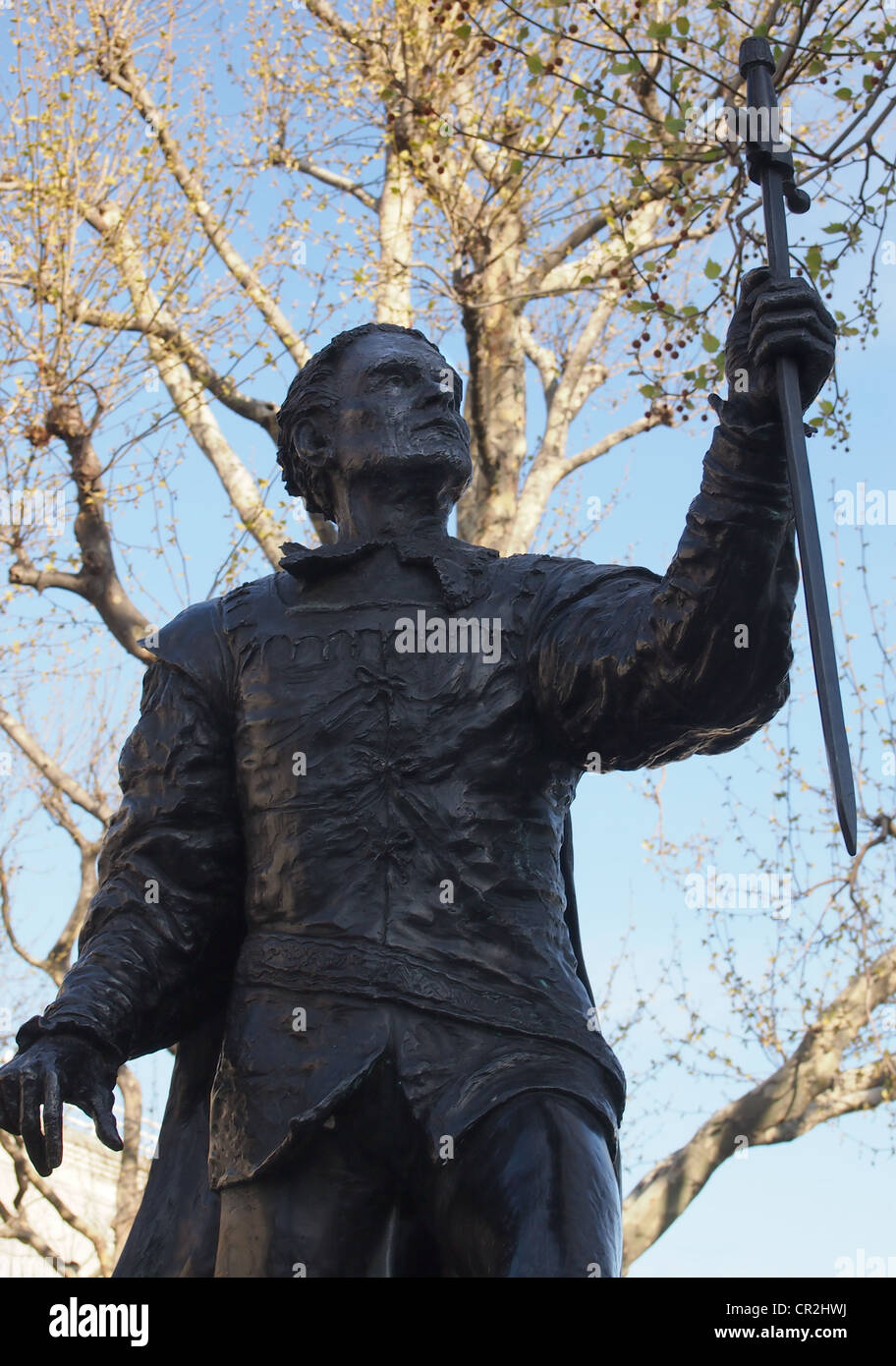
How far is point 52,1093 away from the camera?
3018mm

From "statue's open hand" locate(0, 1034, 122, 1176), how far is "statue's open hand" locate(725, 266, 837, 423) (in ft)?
4.85

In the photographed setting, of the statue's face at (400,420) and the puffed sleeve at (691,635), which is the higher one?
the statue's face at (400,420)

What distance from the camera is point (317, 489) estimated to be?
3838 mm

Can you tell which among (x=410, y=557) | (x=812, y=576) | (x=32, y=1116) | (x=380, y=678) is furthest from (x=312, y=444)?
(x=32, y=1116)

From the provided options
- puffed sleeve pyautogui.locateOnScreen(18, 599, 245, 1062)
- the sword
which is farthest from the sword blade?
puffed sleeve pyautogui.locateOnScreen(18, 599, 245, 1062)

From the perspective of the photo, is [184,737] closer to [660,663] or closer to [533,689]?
[533,689]

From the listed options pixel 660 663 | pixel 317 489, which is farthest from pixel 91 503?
pixel 660 663

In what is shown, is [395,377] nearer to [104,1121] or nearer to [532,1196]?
[104,1121]

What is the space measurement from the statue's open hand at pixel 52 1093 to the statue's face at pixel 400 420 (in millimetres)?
1220

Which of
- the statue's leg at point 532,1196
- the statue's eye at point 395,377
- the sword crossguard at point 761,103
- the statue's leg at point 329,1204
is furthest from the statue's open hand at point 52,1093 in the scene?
the sword crossguard at point 761,103

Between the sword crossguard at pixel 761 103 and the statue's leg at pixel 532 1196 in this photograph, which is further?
the sword crossguard at pixel 761 103

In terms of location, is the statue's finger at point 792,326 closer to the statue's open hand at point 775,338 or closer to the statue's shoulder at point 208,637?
the statue's open hand at point 775,338

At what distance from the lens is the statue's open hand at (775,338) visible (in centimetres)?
285

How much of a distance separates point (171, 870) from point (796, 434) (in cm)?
137
